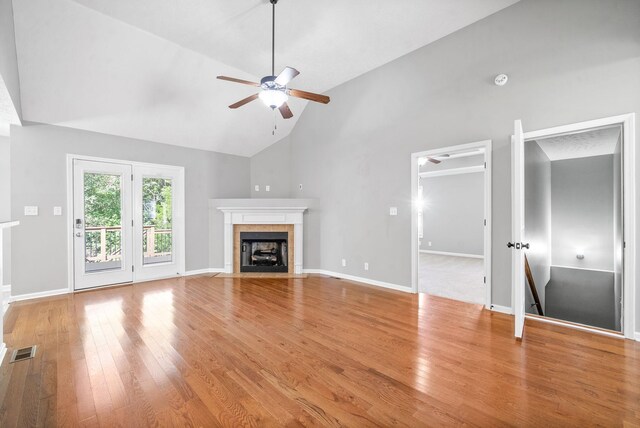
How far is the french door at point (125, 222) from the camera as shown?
4434 mm

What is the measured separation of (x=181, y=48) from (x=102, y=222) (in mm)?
3093

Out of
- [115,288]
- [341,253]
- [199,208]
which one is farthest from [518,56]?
[115,288]

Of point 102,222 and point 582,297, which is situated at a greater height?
point 102,222

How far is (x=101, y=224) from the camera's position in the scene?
4605 mm

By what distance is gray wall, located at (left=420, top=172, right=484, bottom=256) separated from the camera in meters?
8.37

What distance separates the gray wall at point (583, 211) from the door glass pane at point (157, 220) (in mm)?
9078

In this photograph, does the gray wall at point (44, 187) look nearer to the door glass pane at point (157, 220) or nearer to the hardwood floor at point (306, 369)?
the door glass pane at point (157, 220)

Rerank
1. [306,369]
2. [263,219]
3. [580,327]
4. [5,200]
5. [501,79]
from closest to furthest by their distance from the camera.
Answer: [306,369] < [580,327] < [501,79] < [5,200] < [263,219]

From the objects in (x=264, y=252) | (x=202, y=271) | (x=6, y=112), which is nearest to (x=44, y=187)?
(x=6, y=112)

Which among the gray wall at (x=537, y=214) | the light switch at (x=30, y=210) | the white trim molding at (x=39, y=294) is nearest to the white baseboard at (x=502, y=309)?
the gray wall at (x=537, y=214)

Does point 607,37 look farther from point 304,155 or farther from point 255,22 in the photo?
point 304,155

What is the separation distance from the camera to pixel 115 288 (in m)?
4.55

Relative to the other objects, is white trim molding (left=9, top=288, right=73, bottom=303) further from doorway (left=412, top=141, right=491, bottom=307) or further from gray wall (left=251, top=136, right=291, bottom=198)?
doorway (left=412, top=141, right=491, bottom=307)

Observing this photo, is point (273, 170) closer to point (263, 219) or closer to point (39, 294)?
point (263, 219)
